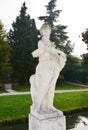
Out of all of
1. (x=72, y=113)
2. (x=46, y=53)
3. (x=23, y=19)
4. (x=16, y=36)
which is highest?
(x=23, y=19)

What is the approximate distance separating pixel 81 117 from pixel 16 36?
42.6 ft

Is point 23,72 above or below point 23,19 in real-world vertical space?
below

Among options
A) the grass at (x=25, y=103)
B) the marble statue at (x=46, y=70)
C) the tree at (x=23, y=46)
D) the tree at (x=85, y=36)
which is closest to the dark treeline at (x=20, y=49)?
the tree at (x=23, y=46)

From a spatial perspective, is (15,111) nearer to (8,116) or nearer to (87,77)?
(8,116)

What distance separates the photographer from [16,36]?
79.6 feet

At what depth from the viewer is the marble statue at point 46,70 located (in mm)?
5590

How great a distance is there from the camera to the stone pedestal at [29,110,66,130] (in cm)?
551

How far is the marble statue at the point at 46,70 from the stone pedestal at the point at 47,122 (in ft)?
0.44

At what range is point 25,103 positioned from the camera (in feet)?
47.6

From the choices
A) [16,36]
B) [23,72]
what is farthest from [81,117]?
[16,36]

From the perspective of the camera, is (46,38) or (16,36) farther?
(16,36)

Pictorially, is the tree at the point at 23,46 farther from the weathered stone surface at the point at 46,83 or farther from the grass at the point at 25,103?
the weathered stone surface at the point at 46,83

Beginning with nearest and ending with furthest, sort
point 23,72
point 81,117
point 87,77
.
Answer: point 81,117 < point 23,72 < point 87,77

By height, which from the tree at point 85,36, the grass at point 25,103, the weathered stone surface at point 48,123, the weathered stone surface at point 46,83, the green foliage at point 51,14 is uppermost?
the green foliage at point 51,14
